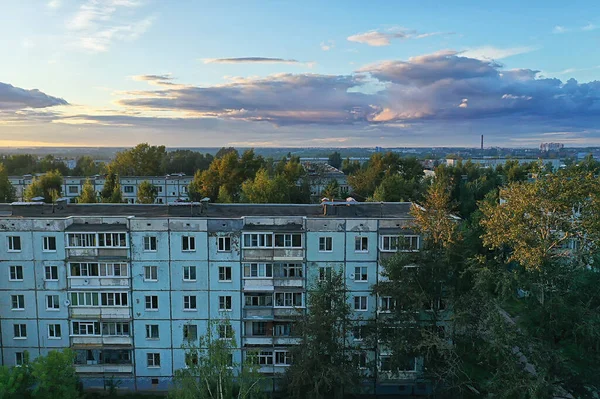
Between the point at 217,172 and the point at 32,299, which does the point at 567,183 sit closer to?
the point at 32,299

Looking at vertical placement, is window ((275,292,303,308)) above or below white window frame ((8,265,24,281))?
below

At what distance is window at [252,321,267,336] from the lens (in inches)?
1244

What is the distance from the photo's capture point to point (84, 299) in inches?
1217

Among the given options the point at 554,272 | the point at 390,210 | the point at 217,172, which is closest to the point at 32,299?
the point at 390,210

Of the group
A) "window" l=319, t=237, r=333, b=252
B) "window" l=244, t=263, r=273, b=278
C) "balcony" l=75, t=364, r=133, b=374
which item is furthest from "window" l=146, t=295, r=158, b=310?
"window" l=319, t=237, r=333, b=252

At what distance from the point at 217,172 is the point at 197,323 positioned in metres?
45.8

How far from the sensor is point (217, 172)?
→ 74.7 meters

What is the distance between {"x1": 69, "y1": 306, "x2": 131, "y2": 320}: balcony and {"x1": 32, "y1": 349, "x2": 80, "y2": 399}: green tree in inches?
242

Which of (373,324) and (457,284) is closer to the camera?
(457,284)

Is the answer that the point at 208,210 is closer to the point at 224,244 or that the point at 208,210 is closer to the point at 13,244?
the point at 224,244

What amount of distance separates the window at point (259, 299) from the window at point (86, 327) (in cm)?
1047

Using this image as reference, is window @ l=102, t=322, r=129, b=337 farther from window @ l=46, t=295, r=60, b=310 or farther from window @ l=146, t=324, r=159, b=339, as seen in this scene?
window @ l=46, t=295, r=60, b=310

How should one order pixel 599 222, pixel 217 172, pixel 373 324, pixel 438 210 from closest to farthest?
pixel 599 222 < pixel 438 210 < pixel 373 324 < pixel 217 172

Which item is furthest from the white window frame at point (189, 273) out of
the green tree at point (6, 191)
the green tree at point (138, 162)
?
the green tree at point (138, 162)
